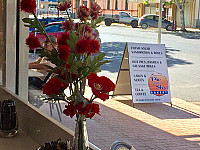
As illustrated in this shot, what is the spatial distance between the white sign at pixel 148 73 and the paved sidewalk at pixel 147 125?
189 millimetres

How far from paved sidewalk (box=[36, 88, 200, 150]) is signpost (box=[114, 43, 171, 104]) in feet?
0.63

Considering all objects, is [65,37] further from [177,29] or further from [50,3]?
[50,3]

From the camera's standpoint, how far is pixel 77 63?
1.20 meters

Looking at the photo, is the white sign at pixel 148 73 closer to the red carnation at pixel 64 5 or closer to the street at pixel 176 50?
the street at pixel 176 50

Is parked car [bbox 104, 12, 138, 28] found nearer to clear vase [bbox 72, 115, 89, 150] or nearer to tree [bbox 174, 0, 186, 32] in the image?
tree [bbox 174, 0, 186, 32]

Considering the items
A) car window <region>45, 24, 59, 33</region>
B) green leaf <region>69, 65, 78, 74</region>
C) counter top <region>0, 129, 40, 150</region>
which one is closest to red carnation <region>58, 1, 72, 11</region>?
green leaf <region>69, 65, 78, 74</region>

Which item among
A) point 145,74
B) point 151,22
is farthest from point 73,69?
point 145,74

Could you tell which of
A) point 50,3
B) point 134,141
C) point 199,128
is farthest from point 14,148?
point 50,3

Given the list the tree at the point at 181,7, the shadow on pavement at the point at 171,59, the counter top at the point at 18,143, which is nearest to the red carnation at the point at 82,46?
the counter top at the point at 18,143

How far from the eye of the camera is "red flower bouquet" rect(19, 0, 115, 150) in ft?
3.90

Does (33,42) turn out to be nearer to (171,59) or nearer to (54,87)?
(54,87)

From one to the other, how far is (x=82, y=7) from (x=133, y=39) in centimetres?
507

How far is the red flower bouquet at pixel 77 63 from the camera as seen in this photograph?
46.8 inches

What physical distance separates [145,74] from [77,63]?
187 inches
